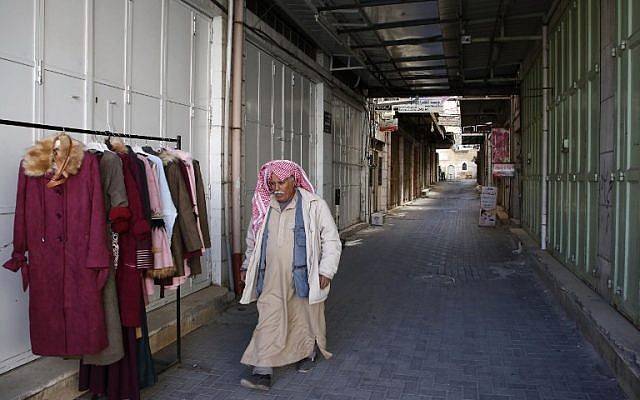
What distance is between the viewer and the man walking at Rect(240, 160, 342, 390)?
4.54m

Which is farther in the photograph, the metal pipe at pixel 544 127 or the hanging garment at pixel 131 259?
the metal pipe at pixel 544 127

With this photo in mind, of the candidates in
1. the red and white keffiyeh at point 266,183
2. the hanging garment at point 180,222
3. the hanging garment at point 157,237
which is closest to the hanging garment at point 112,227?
the hanging garment at point 157,237

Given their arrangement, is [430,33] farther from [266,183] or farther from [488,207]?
[488,207]

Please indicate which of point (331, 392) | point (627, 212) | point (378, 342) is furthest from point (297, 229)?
point (627, 212)

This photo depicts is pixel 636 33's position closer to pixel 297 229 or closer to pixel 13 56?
pixel 297 229

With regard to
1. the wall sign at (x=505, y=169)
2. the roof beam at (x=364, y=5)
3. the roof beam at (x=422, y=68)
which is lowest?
the wall sign at (x=505, y=169)

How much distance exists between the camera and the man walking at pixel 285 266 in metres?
4.54

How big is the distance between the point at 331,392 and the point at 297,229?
4.30 ft

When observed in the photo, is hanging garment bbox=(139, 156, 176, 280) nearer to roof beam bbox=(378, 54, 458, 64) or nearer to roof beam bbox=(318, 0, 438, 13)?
roof beam bbox=(318, 0, 438, 13)

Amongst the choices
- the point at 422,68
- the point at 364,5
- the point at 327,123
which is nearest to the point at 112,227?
the point at 364,5

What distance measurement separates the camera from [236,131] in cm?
740

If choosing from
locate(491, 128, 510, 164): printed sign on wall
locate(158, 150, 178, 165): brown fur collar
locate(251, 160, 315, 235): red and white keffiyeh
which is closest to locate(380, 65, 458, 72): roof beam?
locate(491, 128, 510, 164): printed sign on wall

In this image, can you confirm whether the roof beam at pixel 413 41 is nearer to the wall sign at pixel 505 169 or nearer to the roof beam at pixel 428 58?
the roof beam at pixel 428 58

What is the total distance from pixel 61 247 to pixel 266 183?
67.5 inches
